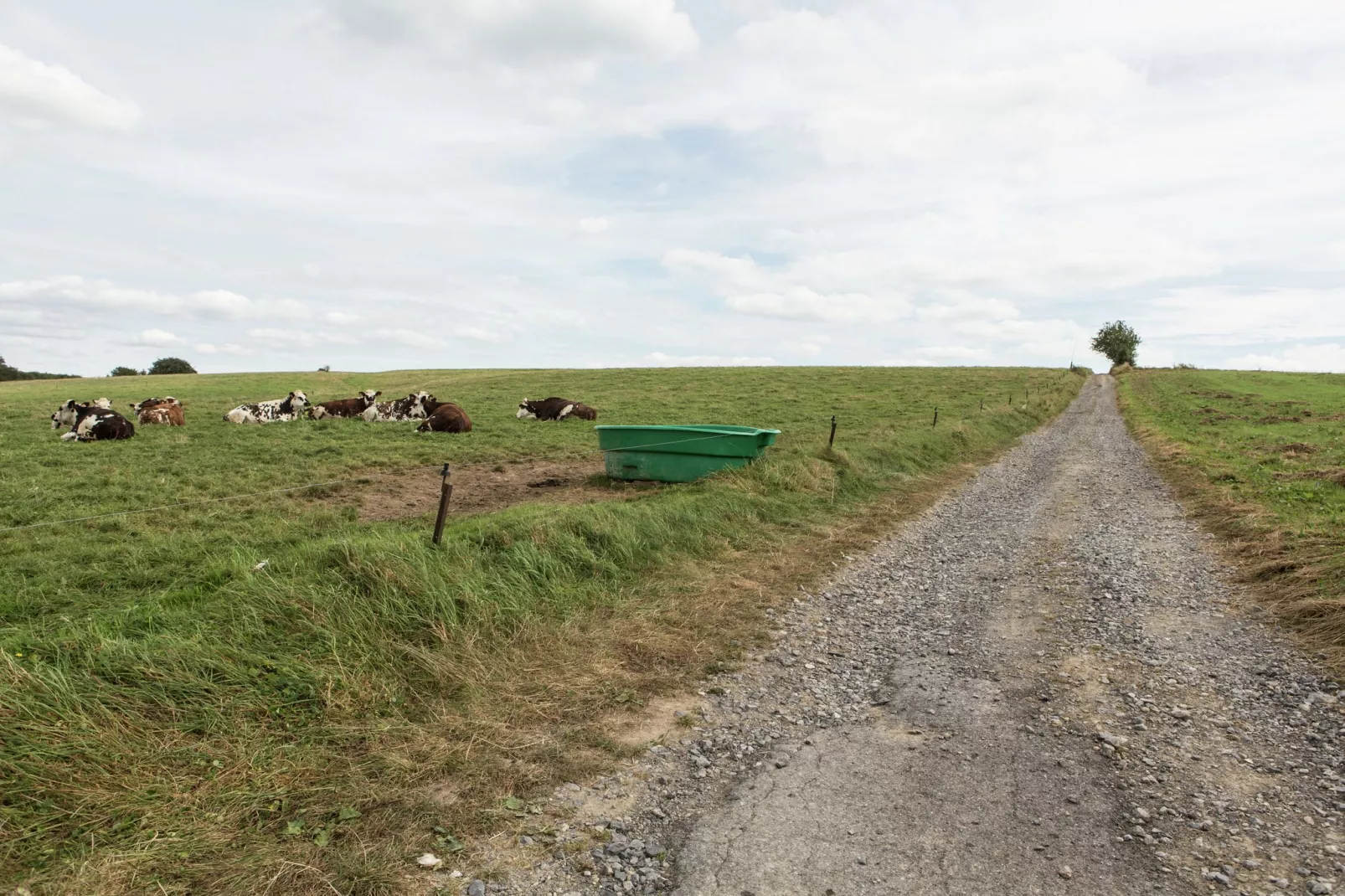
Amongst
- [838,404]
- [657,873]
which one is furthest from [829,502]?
[838,404]

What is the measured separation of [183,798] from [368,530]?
19.6 feet

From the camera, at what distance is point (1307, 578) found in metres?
7.34

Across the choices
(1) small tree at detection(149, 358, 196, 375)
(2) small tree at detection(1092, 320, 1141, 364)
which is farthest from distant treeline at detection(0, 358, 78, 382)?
(2) small tree at detection(1092, 320, 1141, 364)

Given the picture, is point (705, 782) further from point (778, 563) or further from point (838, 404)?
point (838, 404)

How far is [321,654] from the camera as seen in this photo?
4902mm

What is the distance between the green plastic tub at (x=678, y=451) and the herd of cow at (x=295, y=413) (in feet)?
27.1

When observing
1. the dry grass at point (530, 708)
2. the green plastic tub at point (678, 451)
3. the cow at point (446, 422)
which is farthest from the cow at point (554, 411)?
the dry grass at point (530, 708)

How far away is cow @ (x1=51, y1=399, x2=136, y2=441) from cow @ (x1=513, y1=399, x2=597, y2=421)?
34.4 feet

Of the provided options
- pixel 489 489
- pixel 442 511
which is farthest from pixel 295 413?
pixel 442 511

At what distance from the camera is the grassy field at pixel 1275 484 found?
23.4 ft

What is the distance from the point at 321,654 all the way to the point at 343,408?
64.1 ft

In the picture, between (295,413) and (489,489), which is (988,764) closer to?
(489,489)

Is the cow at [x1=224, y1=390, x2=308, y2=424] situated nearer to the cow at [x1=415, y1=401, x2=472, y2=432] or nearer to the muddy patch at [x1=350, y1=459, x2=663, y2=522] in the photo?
the cow at [x1=415, y1=401, x2=472, y2=432]

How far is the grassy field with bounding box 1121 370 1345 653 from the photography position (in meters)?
7.12
